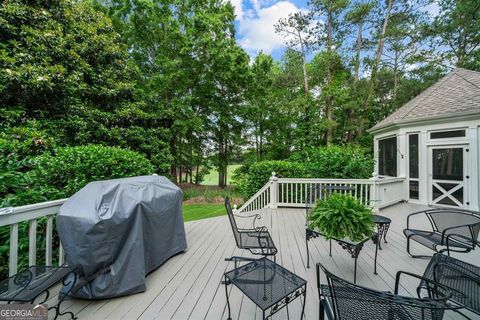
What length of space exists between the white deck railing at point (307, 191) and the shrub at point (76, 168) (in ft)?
10.5

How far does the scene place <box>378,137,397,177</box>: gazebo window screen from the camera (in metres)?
7.37

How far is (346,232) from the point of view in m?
2.38

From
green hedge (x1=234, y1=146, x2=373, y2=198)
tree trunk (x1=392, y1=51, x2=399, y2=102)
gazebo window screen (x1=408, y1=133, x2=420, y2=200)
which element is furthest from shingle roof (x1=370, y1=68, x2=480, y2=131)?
tree trunk (x1=392, y1=51, x2=399, y2=102)

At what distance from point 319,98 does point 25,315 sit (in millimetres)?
12991

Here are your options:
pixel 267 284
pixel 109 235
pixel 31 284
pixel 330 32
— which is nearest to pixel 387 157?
pixel 330 32

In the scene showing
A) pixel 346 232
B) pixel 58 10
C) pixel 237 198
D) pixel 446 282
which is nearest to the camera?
pixel 446 282

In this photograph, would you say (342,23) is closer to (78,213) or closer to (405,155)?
(405,155)

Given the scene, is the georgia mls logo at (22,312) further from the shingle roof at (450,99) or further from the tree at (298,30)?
the tree at (298,30)

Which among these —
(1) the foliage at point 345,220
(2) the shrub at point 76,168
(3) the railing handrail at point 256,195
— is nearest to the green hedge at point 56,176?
(2) the shrub at point 76,168

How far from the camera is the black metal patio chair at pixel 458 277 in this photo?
5.06ft

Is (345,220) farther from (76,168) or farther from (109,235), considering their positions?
(76,168)

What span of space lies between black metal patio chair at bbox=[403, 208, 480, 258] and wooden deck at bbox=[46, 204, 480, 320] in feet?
1.20

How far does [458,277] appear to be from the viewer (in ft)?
5.66

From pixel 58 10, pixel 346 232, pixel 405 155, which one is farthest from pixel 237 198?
pixel 58 10
